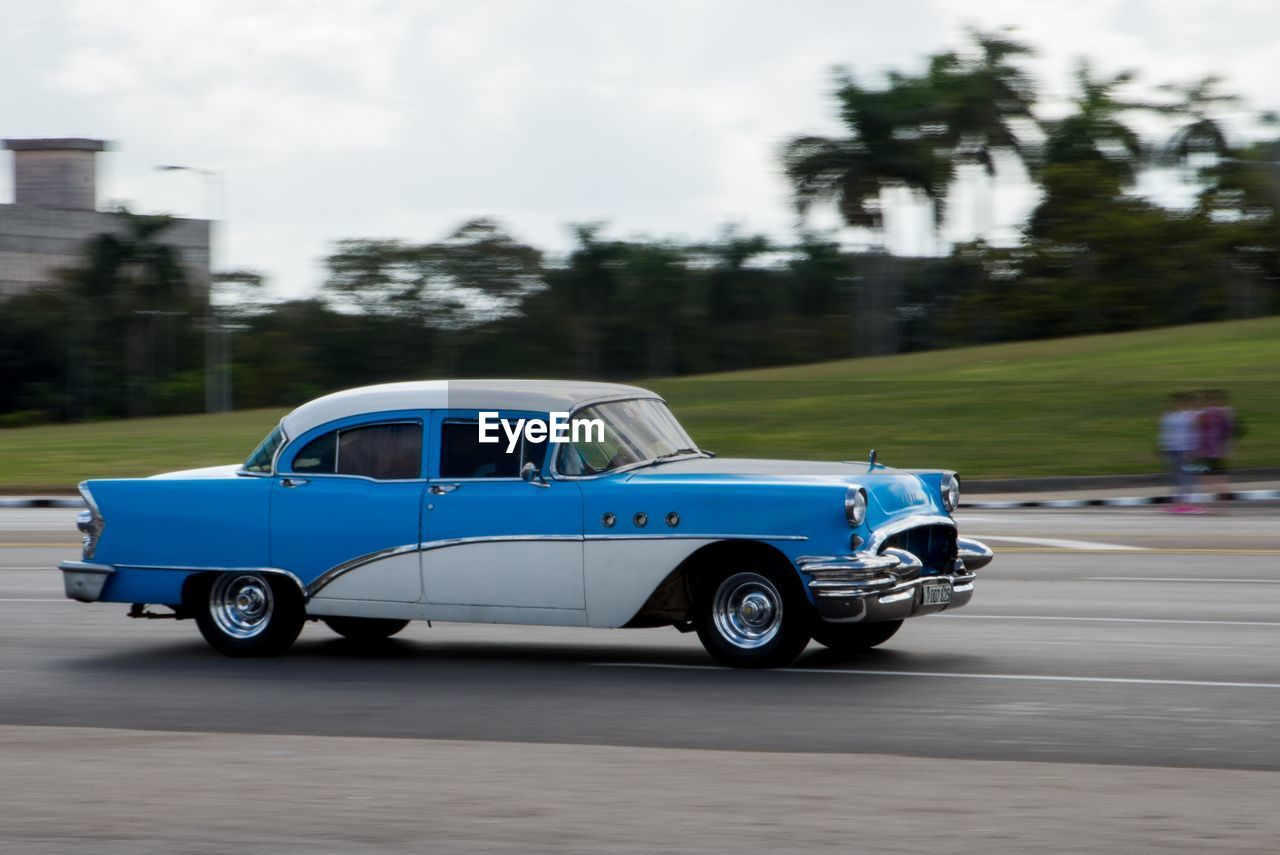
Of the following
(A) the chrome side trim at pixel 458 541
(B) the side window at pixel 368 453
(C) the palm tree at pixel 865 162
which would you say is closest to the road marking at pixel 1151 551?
(A) the chrome side trim at pixel 458 541

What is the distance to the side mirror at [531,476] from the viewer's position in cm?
980

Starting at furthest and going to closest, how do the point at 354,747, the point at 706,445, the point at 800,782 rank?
1. the point at 706,445
2. the point at 354,747
3. the point at 800,782

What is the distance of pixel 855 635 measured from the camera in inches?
413

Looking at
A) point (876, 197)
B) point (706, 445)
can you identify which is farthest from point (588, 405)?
point (876, 197)

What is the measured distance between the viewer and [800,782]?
21.8 ft

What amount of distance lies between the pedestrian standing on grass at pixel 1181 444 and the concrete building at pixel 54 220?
59018 mm

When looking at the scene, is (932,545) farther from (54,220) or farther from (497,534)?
(54,220)

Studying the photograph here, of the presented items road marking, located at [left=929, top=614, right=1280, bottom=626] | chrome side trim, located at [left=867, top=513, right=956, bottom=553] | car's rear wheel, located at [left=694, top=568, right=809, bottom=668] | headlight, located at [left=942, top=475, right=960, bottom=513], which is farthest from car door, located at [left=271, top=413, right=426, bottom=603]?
road marking, located at [left=929, top=614, right=1280, bottom=626]

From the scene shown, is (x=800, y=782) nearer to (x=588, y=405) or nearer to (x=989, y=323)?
(x=588, y=405)

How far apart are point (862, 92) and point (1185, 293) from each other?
15.7 meters

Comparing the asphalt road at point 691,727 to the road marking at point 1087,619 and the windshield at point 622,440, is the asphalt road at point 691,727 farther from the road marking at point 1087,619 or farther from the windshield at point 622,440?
the windshield at point 622,440

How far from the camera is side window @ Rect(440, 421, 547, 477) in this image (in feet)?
32.6

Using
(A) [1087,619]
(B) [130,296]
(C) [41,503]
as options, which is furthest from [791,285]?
(A) [1087,619]

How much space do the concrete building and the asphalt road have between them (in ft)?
223
